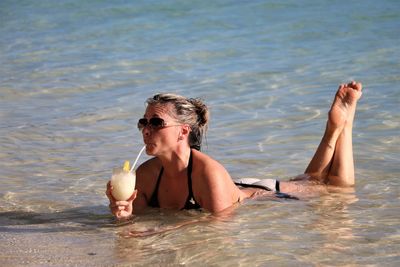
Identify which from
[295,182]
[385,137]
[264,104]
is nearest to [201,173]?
[295,182]

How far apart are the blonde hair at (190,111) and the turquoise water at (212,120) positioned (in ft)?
1.64

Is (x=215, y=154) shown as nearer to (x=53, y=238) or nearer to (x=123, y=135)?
(x=123, y=135)

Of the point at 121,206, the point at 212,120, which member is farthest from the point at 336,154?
the point at 212,120

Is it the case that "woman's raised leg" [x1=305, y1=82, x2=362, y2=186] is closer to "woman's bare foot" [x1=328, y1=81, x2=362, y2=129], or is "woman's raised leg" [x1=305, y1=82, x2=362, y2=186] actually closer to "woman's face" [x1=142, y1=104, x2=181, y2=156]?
"woman's bare foot" [x1=328, y1=81, x2=362, y2=129]

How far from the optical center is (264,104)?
881cm

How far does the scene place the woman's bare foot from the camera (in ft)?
20.1

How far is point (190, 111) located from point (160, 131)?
23 cm

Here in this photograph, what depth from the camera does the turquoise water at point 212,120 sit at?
476cm

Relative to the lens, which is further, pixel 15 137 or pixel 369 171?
pixel 15 137

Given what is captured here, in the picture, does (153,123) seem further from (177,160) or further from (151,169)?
(151,169)

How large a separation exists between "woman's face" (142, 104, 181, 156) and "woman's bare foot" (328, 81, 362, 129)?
142 centimetres

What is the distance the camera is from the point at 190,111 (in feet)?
17.2

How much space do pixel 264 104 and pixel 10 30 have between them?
8538 mm

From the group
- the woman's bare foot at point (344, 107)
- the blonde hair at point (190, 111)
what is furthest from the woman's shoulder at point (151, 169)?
the woman's bare foot at point (344, 107)
